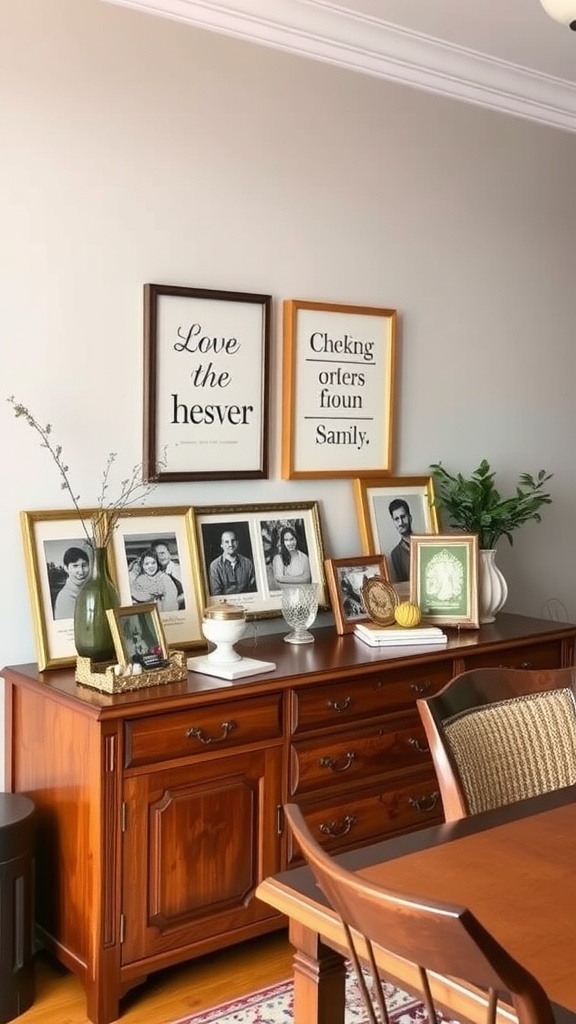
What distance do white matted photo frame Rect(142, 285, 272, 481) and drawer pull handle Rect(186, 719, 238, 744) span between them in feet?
2.47

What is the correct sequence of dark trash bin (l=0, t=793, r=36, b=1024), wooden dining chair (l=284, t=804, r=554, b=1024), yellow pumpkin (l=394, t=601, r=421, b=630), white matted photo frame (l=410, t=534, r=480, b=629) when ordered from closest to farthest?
wooden dining chair (l=284, t=804, r=554, b=1024) → dark trash bin (l=0, t=793, r=36, b=1024) → yellow pumpkin (l=394, t=601, r=421, b=630) → white matted photo frame (l=410, t=534, r=480, b=629)

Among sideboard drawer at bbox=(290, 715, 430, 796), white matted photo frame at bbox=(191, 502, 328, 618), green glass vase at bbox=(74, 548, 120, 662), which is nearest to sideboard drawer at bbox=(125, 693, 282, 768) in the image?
sideboard drawer at bbox=(290, 715, 430, 796)

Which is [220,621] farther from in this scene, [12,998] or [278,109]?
[278,109]

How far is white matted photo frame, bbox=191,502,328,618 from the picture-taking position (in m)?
3.22

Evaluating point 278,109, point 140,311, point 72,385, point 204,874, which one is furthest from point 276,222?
point 204,874

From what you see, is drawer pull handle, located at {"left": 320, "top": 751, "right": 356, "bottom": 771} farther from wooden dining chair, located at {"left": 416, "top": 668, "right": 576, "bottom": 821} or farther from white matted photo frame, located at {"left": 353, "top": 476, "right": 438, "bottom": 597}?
wooden dining chair, located at {"left": 416, "top": 668, "right": 576, "bottom": 821}

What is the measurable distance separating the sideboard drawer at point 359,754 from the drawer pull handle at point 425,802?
3.9 inches

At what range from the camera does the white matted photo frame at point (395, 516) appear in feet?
11.8

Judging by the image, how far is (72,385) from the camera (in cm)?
298

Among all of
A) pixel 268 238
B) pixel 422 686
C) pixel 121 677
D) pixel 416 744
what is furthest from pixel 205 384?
pixel 416 744

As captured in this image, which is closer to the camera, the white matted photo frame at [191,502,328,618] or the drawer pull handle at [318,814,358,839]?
the drawer pull handle at [318,814,358,839]

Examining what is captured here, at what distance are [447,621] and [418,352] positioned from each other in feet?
3.13

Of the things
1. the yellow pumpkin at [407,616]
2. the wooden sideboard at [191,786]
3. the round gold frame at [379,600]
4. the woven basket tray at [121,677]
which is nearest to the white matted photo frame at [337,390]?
the round gold frame at [379,600]

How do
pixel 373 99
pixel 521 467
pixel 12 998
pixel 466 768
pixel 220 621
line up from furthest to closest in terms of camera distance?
pixel 521 467, pixel 373 99, pixel 220 621, pixel 12 998, pixel 466 768
